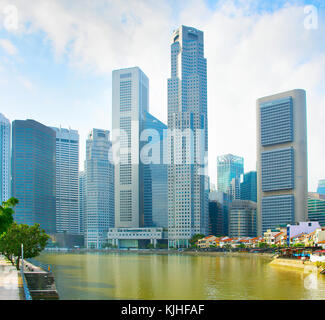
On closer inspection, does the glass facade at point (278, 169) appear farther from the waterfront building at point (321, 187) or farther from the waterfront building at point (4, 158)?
the waterfront building at point (4, 158)

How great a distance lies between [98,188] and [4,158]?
4320 centimetres

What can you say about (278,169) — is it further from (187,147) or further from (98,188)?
(98,188)

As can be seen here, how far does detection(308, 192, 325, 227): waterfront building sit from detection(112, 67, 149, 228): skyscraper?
185 ft

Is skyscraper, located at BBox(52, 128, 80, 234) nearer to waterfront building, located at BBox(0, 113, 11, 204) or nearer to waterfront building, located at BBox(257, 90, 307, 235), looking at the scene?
waterfront building, located at BBox(0, 113, 11, 204)

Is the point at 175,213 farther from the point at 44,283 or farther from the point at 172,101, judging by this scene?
the point at 44,283

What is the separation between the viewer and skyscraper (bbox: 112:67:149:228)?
152 m

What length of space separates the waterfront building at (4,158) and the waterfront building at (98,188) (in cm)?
3533

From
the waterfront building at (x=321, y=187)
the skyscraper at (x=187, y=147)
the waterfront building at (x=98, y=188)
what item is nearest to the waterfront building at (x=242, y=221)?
the skyscraper at (x=187, y=147)

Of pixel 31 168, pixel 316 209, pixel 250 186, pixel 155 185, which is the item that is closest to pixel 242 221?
pixel 316 209

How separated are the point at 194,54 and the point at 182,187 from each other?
146 ft

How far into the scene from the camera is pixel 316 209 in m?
135

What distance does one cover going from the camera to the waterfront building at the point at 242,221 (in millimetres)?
151250

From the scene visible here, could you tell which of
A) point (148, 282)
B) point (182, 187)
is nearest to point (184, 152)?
point (182, 187)

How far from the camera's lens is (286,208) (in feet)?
419
